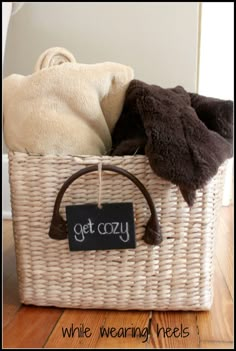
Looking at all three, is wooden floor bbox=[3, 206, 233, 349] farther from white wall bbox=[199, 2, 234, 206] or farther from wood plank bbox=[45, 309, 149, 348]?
white wall bbox=[199, 2, 234, 206]

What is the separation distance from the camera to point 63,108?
707mm

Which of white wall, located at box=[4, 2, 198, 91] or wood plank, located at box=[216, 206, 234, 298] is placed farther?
white wall, located at box=[4, 2, 198, 91]

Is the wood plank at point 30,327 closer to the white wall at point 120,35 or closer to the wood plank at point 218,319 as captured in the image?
the wood plank at point 218,319

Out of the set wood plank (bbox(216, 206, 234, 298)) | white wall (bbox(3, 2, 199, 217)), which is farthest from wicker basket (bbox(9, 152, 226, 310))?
white wall (bbox(3, 2, 199, 217))

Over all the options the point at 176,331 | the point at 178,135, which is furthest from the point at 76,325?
the point at 178,135

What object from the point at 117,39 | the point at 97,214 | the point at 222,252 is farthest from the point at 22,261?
the point at 117,39

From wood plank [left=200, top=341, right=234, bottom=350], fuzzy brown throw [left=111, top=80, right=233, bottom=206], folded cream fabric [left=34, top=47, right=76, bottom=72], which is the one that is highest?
folded cream fabric [left=34, top=47, right=76, bottom=72]

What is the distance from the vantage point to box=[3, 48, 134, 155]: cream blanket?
69 cm

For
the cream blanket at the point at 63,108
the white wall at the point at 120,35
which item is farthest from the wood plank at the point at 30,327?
the white wall at the point at 120,35

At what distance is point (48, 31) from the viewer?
1.36 m

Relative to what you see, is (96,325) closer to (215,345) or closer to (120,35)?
(215,345)

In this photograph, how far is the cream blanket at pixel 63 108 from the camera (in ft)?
2.27

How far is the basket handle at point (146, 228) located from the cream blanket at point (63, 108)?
0.06 metres

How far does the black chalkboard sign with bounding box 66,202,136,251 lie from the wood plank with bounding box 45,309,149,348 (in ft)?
0.42
